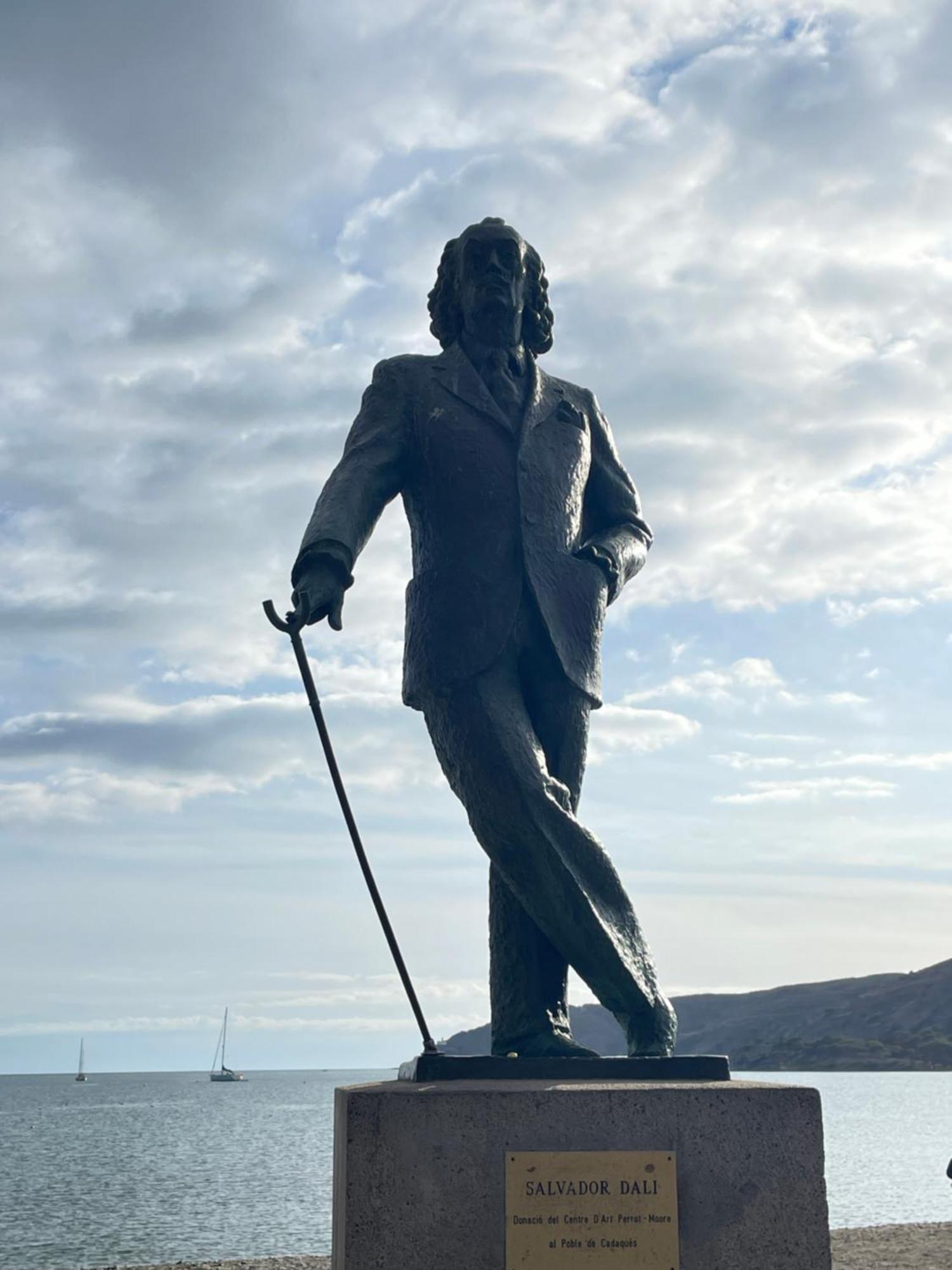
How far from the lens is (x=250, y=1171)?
144 feet

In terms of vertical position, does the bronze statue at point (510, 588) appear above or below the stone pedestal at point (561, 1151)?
above

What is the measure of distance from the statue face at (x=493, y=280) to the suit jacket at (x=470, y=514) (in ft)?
0.54

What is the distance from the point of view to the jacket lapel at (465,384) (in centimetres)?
539

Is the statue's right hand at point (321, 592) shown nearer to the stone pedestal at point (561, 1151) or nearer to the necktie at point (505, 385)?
the necktie at point (505, 385)

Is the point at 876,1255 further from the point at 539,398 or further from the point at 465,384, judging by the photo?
the point at 465,384

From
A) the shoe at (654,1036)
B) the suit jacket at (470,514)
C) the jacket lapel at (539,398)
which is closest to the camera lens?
the shoe at (654,1036)

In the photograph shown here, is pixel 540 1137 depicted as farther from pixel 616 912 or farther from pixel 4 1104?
pixel 4 1104

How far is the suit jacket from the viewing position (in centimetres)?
502

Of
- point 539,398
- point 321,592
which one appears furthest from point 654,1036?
point 539,398

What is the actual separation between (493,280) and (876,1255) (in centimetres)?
973

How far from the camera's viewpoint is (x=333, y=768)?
15.7 feet

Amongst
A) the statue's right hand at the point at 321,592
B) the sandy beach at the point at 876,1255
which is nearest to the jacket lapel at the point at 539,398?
the statue's right hand at the point at 321,592

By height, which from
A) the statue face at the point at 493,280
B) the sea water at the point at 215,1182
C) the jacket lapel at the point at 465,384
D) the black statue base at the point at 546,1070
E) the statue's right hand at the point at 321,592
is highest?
the statue face at the point at 493,280

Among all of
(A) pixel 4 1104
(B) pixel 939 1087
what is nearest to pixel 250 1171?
(B) pixel 939 1087
